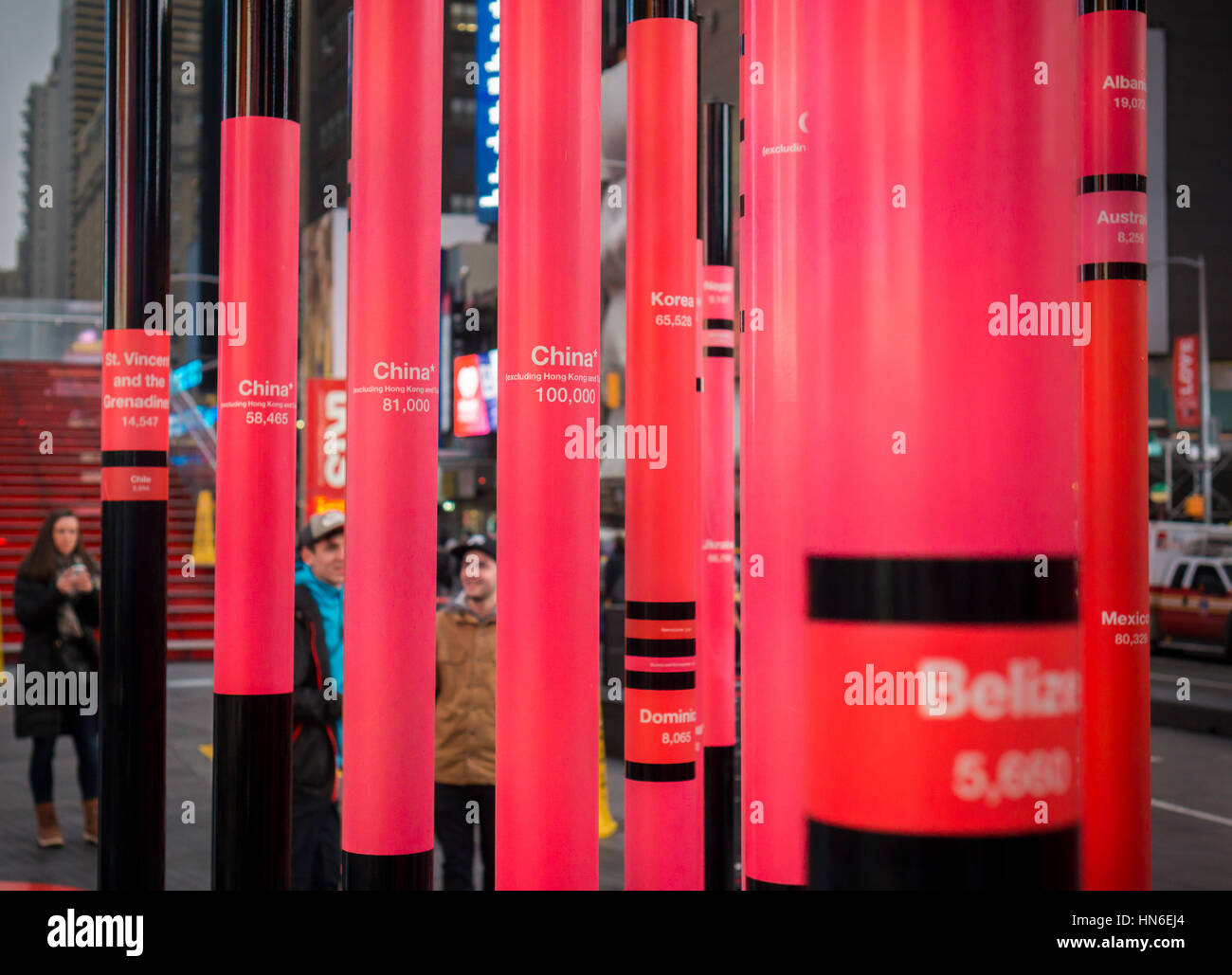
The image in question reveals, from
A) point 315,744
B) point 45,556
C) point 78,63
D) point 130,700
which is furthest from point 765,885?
point 78,63

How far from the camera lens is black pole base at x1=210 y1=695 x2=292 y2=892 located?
5098 millimetres

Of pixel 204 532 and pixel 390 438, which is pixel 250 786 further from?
pixel 204 532

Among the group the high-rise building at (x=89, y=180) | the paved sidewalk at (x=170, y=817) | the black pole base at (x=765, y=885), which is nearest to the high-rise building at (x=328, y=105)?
the high-rise building at (x=89, y=180)

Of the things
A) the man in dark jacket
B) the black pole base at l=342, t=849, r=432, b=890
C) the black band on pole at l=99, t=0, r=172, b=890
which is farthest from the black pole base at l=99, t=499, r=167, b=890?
the black pole base at l=342, t=849, r=432, b=890

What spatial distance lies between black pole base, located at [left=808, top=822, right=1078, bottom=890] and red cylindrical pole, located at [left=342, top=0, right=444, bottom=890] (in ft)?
7.24

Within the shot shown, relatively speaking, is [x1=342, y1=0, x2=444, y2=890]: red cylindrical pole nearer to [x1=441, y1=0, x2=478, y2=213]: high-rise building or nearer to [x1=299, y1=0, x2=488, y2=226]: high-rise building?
[x1=299, y1=0, x2=488, y2=226]: high-rise building

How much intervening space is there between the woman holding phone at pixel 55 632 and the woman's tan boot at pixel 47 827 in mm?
36

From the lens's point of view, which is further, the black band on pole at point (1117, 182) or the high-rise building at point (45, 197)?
the high-rise building at point (45, 197)

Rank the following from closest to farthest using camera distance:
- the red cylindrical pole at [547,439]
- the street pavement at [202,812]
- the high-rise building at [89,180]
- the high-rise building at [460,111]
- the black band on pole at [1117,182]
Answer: the red cylindrical pole at [547,439] < the black band on pole at [1117,182] < the street pavement at [202,812] < the high-rise building at [89,180] < the high-rise building at [460,111]

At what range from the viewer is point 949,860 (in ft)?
9.07

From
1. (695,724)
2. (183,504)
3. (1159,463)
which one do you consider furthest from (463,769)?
(1159,463)

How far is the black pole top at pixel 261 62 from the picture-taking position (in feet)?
16.8

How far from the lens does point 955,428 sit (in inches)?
107

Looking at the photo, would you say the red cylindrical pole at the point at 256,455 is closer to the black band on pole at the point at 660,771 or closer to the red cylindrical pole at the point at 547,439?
the red cylindrical pole at the point at 547,439
